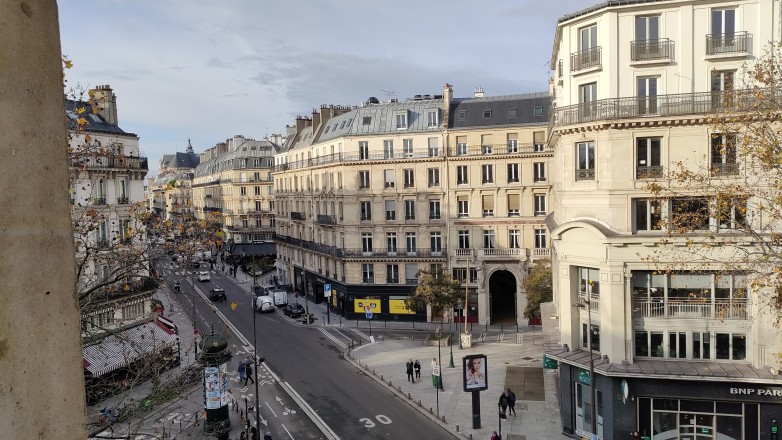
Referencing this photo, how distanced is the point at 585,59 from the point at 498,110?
2358 centimetres

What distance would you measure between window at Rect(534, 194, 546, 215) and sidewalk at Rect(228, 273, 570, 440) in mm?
8972

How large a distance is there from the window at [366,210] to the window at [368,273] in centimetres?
393

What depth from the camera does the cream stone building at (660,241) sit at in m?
21.4

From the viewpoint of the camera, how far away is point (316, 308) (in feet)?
180

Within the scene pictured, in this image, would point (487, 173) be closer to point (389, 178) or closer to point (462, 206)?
point (462, 206)

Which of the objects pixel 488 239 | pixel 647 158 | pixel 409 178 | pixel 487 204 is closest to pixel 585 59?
pixel 647 158

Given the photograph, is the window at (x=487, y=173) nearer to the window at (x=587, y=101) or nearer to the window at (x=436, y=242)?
the window at (x=436, y=242)

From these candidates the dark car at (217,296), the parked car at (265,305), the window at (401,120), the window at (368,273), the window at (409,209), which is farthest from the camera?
the dark car at (217,296)

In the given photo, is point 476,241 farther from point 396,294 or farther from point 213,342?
point 213,342

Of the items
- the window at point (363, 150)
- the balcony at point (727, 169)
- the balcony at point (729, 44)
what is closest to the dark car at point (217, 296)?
the window at point (363, 150)

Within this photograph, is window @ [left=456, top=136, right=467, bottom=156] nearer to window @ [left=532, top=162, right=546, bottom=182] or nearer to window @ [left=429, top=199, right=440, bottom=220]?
window @ [left=429, top=199, right=440, bottom=220]

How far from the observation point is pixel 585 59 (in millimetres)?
23609

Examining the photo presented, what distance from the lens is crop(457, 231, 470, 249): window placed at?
152 feet

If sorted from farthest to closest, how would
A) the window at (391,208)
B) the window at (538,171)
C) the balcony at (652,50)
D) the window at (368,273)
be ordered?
the window at (368,273), the window at (391,208), the window at (538,171), the balcony at (652,50)
